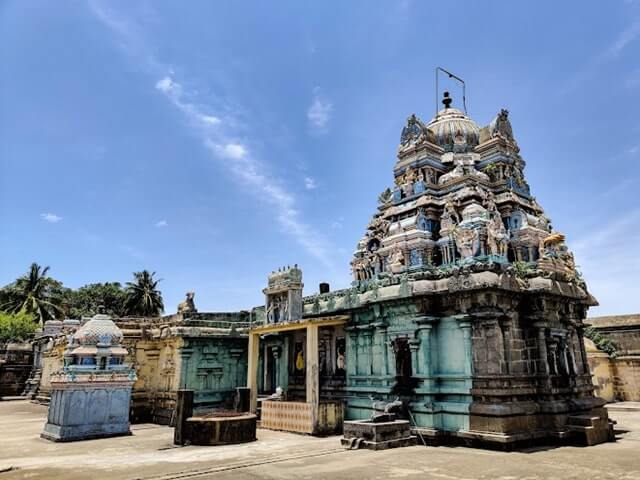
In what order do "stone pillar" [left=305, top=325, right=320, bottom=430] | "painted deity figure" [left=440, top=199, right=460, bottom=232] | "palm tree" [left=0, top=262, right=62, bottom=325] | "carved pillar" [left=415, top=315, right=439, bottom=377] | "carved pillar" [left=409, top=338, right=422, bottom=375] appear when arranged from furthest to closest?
"palm tree" [left=0, top=262, right=62, bottom=325] → "painted deity figure" [left=440, top=199, right=460, bottom=232] → "stone pillar" [left=305, top=325, right=320, bottom=430] → "carved pillar" [left=409, top=338, right=422, bottom=375] → "carved pillar" [left=415, top=315, right=439, bottom=377]

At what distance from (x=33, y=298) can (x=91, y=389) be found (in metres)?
42.9

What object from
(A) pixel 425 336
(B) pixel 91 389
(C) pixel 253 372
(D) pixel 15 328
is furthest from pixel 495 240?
(D) pixel 15 328

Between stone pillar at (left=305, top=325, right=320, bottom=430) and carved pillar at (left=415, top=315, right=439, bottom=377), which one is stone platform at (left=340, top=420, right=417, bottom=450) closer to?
carved pillar at (left=415, top=315, right=439, bottom=377)

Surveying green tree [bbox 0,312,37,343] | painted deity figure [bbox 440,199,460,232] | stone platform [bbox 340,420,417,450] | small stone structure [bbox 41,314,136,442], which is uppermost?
painted deity figure [bbox 440,199,460,232]

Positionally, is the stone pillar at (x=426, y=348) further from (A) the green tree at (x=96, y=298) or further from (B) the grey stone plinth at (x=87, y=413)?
(A) the green tree at (x=96, y=298)

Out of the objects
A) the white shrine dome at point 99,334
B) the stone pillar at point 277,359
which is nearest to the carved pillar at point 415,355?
the stone pillar at point 277,359

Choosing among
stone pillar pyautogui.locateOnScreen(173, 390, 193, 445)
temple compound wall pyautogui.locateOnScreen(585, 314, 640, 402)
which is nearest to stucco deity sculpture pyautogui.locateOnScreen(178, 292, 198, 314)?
stone pillar pyautogui.locateOnScreen(173, 390, 193, 445)

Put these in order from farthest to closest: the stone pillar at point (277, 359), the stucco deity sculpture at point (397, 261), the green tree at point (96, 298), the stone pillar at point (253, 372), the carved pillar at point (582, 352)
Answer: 1. the green tree at point (96, 298)
2. the stone pillar at point (277, 359)
3. the stucco deity sculpture at point (397, 261)
4. the stone pillar at point (253, 372)
5. the carved pillar at point (582, 352)

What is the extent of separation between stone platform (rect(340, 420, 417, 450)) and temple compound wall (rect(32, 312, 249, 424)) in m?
10.1

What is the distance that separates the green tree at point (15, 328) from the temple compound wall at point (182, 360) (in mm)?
29413

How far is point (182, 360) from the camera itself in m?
22.0

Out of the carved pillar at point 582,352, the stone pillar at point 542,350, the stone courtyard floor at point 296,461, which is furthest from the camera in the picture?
the carved pillar at point 582,352

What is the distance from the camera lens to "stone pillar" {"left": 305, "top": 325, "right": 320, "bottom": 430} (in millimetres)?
17047

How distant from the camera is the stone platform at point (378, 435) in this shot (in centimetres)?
1388
